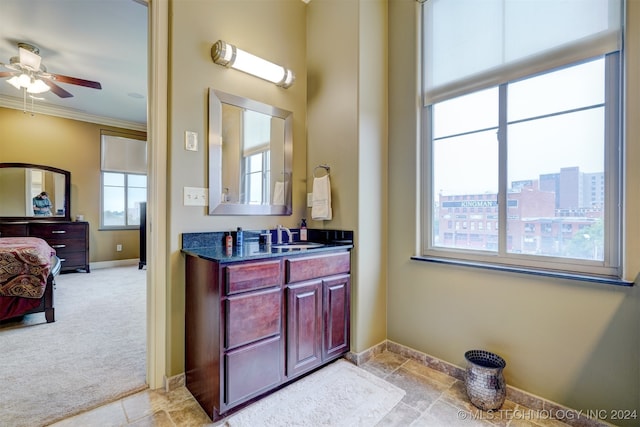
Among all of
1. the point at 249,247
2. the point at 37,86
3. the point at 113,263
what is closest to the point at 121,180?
the point at 113,263

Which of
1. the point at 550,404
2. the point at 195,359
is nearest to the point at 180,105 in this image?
the point at 195,359

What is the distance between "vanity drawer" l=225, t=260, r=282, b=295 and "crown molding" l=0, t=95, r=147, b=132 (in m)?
5.63

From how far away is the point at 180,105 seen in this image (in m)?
1.87

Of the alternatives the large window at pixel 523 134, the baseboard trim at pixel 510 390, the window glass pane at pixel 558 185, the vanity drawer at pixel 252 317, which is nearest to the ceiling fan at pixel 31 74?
the vanity drawer at pixel 252 317

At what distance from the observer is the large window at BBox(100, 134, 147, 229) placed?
218 inches

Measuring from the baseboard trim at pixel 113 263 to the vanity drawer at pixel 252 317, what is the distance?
529cm

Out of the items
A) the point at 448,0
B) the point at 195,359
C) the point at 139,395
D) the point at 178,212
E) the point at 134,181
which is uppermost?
the point at 448,0

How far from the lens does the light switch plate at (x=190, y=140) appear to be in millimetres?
1896

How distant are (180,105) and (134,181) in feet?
16.1

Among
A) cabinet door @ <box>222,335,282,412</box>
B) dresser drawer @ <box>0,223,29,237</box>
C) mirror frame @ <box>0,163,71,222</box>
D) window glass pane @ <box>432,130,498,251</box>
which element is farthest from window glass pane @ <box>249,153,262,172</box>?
mirror frame @ <box>0,163,71,222</box>

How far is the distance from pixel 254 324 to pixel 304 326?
390 millimetres

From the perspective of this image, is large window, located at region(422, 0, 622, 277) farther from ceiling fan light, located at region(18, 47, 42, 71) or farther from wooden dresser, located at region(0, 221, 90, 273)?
wooden dresser, located at region(0, 221, 90, 273)

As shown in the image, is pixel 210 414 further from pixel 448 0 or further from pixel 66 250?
pixel 66 250

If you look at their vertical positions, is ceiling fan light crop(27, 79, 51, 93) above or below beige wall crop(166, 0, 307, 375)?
above
